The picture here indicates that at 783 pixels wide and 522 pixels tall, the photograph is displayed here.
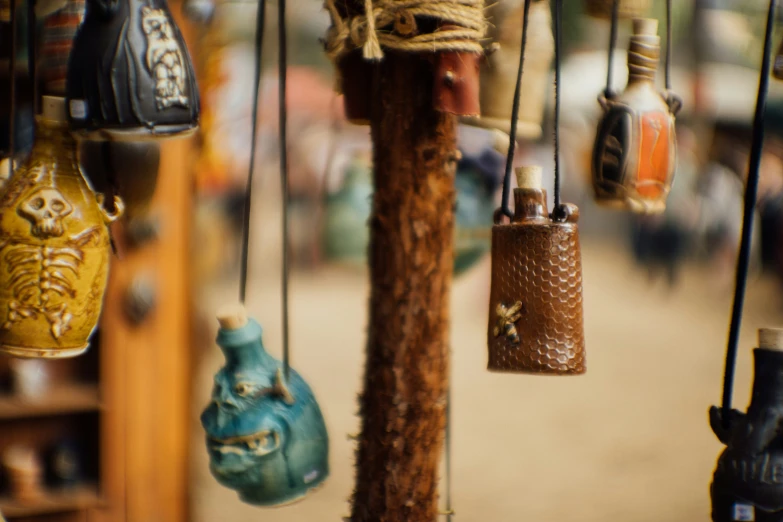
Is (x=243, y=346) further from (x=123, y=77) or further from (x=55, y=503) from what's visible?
(x=55, y=503)

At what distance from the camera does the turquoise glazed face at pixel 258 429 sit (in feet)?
3.37

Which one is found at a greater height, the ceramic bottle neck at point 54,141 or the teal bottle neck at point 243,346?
the ceramic bottle neck at point 54,141

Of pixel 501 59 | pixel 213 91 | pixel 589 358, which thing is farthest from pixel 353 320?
pixel 501 59

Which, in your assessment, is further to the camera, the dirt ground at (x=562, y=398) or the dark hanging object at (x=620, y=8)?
the dirt ground at (x=562, y=398)

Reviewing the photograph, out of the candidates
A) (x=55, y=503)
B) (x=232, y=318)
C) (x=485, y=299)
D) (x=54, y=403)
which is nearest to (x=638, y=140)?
(x=232, y=318)

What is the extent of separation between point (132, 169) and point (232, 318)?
0.69 m

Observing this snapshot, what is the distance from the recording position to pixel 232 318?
1030mm

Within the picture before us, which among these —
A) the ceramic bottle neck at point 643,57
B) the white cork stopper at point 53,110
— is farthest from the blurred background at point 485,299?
the ceramic bottle neck at point 643,57

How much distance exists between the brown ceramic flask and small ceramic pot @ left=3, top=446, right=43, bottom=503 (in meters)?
1.44

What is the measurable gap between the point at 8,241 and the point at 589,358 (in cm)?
444

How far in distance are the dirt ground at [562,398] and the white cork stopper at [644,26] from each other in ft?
8.36

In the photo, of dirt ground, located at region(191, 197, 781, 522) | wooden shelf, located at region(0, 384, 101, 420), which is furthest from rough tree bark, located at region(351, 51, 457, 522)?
dirt ground, located at region(191, 197, 781, 522)

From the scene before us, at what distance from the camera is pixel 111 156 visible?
3.25 feet

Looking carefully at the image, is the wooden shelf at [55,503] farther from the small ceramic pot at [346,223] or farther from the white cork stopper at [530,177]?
the white cork stopper at [530,177]
